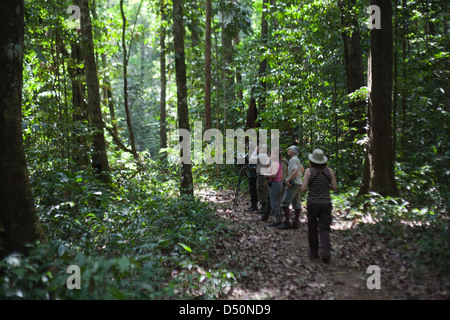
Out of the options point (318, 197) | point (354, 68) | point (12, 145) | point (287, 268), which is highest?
point (354, 68)

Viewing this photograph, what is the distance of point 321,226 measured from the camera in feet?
21.1

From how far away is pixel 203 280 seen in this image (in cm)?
530

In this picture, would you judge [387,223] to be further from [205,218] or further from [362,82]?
[362,82]

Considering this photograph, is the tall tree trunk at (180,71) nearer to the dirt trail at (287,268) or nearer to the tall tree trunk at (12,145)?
the dirt trail at (287,268)

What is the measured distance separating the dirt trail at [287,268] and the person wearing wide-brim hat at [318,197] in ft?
1.76

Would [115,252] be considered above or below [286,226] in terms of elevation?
above

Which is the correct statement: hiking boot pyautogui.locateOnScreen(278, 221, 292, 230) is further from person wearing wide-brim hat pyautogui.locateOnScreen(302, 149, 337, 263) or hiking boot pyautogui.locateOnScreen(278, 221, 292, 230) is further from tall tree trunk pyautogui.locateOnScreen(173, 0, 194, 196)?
tall tree trunk pyautogui.locateOnScreen(173, 0, 194, 196)

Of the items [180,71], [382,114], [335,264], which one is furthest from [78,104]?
[335,264]

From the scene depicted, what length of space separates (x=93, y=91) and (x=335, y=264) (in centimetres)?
888

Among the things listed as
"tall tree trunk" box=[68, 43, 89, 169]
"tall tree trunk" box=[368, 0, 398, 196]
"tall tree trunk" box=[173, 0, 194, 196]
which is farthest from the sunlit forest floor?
"tall tree trunk" box=[68, 43, 89, 169]

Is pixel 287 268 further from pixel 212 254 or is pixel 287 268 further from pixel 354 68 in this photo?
pixel 354 68

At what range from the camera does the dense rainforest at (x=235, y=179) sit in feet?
14.8

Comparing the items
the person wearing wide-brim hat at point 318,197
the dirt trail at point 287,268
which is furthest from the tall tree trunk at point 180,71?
the person wearing wide-brim hat at point 318,197
